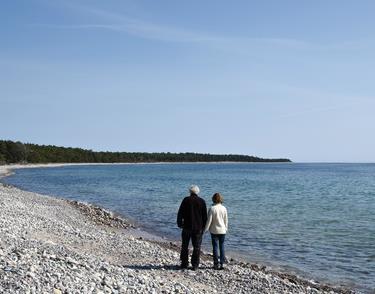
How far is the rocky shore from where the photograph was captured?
9.71 metres

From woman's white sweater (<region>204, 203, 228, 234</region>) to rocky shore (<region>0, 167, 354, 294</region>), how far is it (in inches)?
47.0

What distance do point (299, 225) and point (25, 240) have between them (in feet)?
60.3

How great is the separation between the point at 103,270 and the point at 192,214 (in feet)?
10.1

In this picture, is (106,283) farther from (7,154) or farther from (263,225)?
(7,154)

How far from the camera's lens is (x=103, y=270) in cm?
1154

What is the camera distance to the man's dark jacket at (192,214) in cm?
1355

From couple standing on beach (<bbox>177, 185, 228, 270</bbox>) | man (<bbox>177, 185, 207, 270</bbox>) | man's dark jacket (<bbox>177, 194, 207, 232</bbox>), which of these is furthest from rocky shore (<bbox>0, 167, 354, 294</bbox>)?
man's dark jacket (<bbox>177, 194, 207, 232</bbox>)

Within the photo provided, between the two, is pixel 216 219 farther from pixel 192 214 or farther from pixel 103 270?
pixel 103 270

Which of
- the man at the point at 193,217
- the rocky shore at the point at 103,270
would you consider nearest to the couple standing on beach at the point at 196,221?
the man at the point at 193,217

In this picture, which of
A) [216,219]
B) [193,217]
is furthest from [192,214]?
[216,219]

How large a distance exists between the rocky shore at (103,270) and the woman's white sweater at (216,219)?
3.92ft

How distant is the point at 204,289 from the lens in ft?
39.3

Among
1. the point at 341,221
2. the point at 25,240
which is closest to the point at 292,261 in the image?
the point at 25,240

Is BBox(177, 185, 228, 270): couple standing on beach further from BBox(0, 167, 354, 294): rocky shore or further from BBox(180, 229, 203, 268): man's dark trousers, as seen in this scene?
BBox(0, 167, 354, 294): rocky shore
